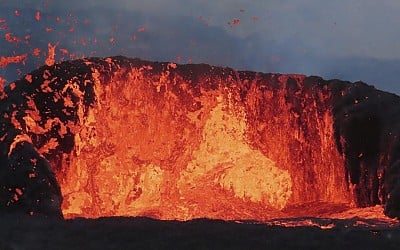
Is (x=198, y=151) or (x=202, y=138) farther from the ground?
(x=202, y=138)

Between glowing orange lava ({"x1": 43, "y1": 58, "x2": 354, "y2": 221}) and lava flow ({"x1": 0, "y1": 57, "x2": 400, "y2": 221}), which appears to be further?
glowing orange lava ({"x1": 43, "y1": 58, "x2": 354, "y2": 221})

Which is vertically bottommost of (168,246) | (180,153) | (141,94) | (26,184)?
(168,246)

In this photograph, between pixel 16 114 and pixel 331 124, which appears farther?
pixel 331 124

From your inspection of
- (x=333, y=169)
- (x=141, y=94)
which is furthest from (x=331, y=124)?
(x=141, y=94)

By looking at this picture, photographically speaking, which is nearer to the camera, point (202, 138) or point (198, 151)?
point (198, 151)

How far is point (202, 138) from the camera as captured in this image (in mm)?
26688

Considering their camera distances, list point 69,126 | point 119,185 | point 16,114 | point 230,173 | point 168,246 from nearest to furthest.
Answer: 1. point 168,246
2. point 16,114
3. point 69,126
4. point 119,185
5. point 230,173

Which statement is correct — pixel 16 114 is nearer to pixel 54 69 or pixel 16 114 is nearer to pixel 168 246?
pixel 54 69

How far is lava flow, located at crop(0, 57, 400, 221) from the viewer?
22.6m

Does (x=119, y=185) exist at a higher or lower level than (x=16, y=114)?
lower

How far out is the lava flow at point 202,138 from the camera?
74.2 feet

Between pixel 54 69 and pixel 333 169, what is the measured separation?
13.1 meters

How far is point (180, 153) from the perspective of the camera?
85.4 ft

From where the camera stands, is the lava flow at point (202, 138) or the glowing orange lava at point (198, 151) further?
the glowing orange lava at point (198, 151)
